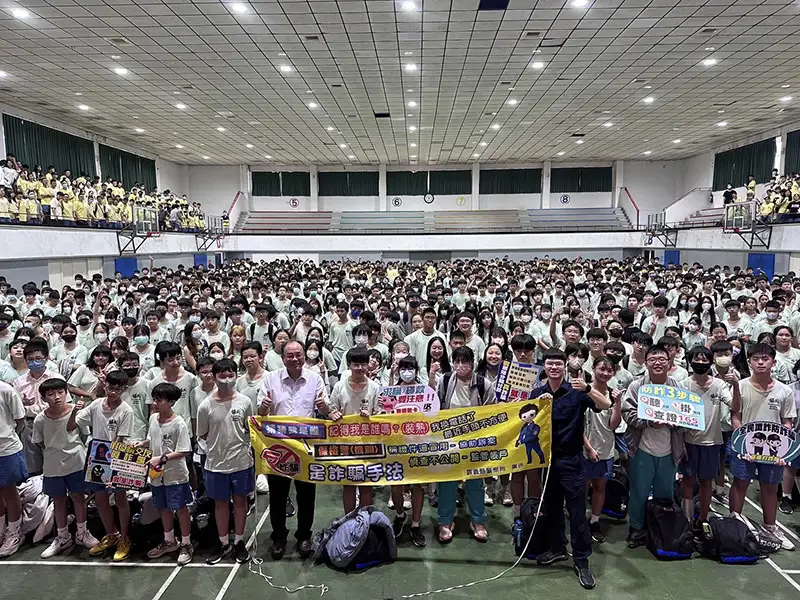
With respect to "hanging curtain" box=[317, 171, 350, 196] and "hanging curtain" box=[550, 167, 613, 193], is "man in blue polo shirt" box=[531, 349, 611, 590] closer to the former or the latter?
"hanging curtain" box=[550, 167, 613, 193]

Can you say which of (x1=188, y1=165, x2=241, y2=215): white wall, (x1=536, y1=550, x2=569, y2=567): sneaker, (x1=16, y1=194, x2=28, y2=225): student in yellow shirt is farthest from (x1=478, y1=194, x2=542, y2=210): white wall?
(x1=536, y1=550, x2=569, y2=567): sneaker

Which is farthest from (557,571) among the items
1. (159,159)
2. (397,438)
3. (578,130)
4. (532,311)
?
(159,159)

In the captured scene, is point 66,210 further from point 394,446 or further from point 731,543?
point 731,543

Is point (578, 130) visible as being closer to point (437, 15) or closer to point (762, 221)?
point (762, 221)

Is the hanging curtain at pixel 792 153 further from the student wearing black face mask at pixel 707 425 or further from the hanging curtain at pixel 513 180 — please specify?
the student wearing black face mask at pixel 707 425

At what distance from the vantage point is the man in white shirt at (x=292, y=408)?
4641 mm

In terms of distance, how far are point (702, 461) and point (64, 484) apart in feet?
18.9

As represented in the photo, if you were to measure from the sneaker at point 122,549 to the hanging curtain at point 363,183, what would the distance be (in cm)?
3004

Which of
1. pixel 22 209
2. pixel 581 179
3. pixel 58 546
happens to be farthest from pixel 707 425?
pixel 581 179

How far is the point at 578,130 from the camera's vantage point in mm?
22531

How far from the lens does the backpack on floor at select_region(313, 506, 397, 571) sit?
4469 mm

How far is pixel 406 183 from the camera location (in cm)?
3319

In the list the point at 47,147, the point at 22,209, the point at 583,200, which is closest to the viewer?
the point at 22,209

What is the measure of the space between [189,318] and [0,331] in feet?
8.33
